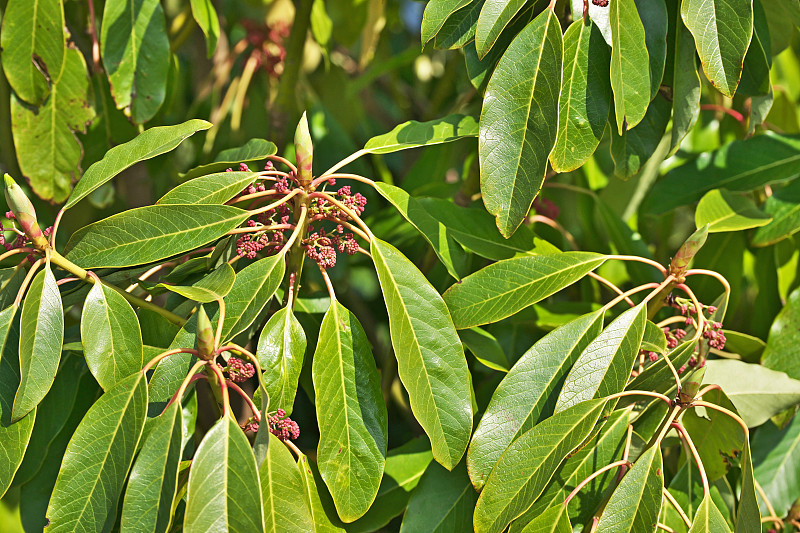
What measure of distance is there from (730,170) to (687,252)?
425mm

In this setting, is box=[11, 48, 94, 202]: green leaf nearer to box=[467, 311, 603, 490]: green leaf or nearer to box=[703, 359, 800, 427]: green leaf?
box=[467, 311, 603, 490]: green leaf

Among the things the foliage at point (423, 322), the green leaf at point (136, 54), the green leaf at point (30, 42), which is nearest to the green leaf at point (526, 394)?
the foliage at point (423, 322)

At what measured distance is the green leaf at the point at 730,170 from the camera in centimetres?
109

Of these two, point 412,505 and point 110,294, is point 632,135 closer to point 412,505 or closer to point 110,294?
point 412,505

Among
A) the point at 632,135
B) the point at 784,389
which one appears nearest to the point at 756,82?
the point at 632,135

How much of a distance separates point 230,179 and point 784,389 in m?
0.79

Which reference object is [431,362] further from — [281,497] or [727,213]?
[727,213]

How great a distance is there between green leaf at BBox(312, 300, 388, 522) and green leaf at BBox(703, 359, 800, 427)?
480 mm

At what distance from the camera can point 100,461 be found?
651 mm

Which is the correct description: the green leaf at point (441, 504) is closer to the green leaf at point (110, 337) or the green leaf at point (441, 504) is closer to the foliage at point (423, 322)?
the foliage at point (423, 322)

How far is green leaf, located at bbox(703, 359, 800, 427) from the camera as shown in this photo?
2.95ft

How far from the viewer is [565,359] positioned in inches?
30.0

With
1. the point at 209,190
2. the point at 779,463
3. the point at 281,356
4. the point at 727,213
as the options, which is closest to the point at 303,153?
the point at 209,190

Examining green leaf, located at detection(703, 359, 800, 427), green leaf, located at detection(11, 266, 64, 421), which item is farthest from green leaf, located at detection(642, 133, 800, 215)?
green leaf, located at detection(11, 266, 64, 421)
